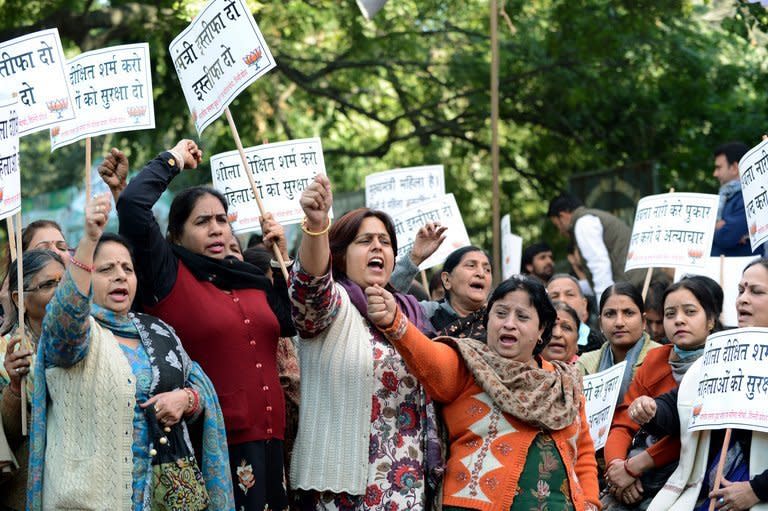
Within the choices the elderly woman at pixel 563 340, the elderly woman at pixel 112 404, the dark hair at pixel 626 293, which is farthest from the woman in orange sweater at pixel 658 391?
the elderly woman at pixel 112 404

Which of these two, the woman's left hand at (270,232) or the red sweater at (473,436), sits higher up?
the woman's left hand at (270,232)

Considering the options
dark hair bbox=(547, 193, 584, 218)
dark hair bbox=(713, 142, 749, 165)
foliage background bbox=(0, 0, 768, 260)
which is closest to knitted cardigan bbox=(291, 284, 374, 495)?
dark hair bbox=(713, 142, 749, 165)

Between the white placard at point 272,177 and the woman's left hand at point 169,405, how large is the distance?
2.49 metres

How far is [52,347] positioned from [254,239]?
4257 millimetres

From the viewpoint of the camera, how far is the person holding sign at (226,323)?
540 centimetres

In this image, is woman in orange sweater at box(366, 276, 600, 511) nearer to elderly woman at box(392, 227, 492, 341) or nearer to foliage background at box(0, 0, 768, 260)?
elderly woman at box(392, 227, 492, 341)

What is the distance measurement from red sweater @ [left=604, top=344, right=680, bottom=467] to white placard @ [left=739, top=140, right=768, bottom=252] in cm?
79

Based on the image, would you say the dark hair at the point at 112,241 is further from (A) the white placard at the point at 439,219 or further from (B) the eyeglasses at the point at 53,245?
(A) the white placard at the point at 439,219

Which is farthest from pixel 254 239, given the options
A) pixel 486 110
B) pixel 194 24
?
pixel 486 110

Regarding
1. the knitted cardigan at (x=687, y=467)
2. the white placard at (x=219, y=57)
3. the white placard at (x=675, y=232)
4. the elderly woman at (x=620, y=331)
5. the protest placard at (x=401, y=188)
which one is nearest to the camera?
the knitted cardigan at (x=687, y=467)

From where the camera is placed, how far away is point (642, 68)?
14703mm

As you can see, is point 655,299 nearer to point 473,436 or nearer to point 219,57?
point 473,436

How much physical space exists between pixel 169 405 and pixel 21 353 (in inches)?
26.5

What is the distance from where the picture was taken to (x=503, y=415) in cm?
539
